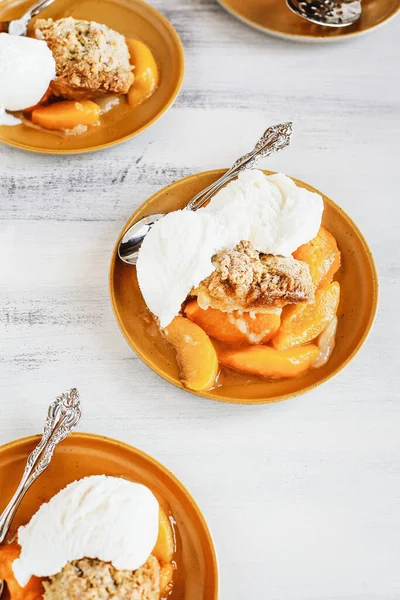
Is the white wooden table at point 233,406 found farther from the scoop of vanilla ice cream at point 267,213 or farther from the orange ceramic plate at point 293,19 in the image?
the scoop of vanilla ice cream at point 267,213

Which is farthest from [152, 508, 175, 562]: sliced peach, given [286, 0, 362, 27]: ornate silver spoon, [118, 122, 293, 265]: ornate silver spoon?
[286, 0, 362, 27]: ornate silver spoon

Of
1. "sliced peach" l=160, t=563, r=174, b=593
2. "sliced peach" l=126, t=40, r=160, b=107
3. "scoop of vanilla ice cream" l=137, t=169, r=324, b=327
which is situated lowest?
"sliced peach" l=160, t=563, r=174, b=593

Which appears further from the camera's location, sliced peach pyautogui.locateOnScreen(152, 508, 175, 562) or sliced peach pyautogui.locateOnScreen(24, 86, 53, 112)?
sliced peach pyautogui.locateOnScreen(24, 86, 53, 112)

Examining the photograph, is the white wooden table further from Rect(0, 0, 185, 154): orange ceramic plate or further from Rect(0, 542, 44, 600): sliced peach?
Rect(0, 542, 44, 600): sliced peach

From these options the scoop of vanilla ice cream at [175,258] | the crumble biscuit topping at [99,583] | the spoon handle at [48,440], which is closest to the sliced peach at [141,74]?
the scoop of vanilla ice cream at [175,258]

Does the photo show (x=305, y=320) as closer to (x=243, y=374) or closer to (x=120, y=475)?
(x=243, y=374)

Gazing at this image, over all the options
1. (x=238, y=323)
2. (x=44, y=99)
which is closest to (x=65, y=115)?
(x=44, y=99)

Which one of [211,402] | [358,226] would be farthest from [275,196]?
[211,402]
